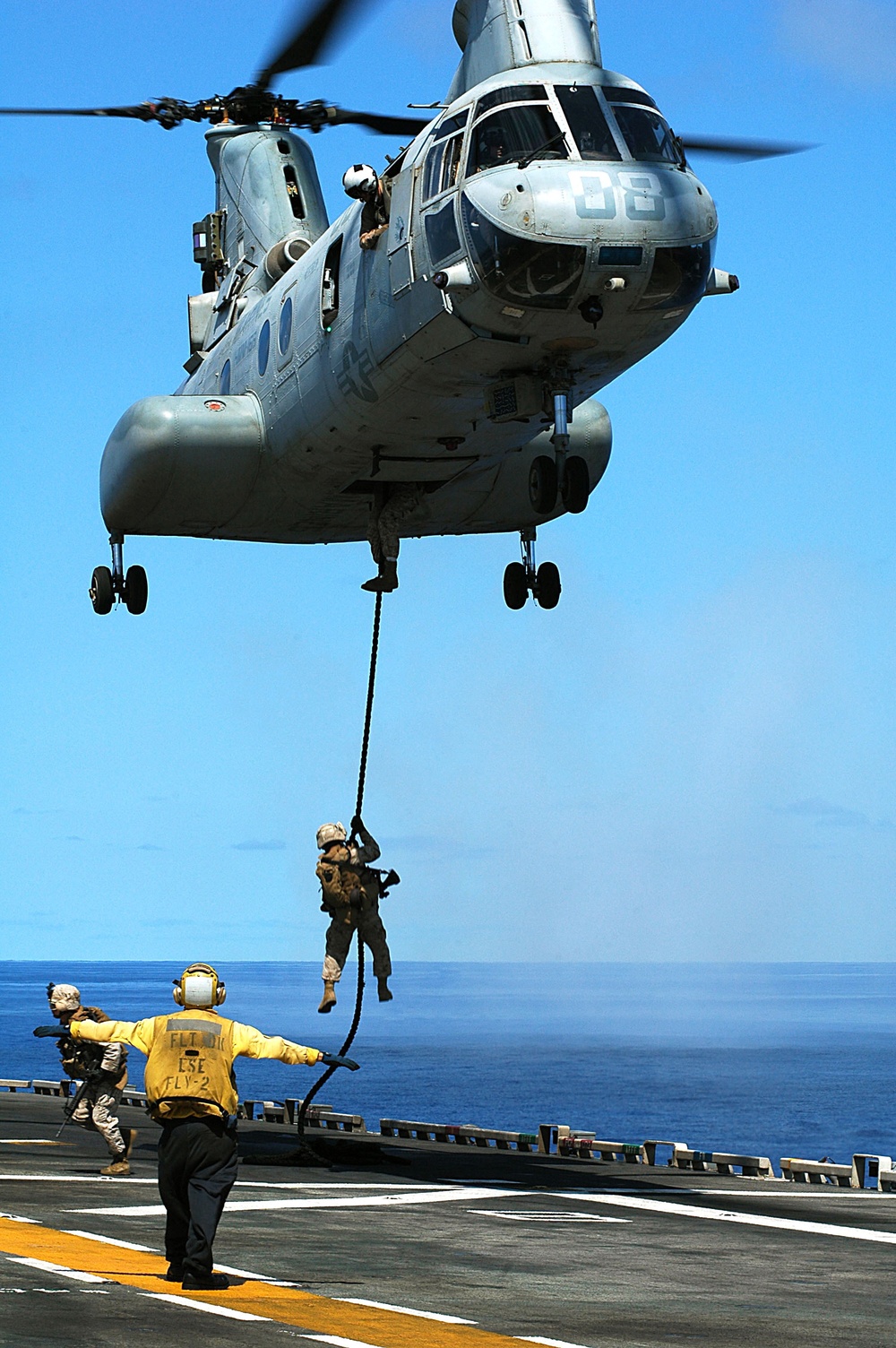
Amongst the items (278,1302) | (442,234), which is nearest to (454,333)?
(442,234)

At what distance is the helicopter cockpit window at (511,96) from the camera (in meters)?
15.9

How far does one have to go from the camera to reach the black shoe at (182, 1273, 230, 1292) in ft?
35.6

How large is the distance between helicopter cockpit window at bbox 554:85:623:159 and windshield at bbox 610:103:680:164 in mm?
175

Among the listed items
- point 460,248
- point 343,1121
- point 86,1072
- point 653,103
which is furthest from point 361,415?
point 343,1121

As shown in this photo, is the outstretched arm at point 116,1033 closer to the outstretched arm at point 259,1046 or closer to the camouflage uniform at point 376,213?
the outstretched arm at point 259,1046

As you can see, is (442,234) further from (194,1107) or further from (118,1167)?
(118,1167)

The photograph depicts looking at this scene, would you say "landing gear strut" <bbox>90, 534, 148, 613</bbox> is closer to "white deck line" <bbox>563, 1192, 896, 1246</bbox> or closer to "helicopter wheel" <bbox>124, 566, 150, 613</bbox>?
"helicopter wheel" <bbox>124, 566, 150, 613</bbox>

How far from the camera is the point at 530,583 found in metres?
21.6

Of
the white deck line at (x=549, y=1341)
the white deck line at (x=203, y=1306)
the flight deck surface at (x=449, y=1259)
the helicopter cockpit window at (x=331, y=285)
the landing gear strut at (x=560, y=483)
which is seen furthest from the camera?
the helicopter cockpit window at (x=331, y=285)

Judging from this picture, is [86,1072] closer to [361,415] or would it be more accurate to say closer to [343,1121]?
[361,415]

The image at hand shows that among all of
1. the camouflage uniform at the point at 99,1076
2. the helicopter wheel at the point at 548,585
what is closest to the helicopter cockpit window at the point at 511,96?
the helicopter wheel at the point at 548,585

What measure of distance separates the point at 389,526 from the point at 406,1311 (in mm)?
11442

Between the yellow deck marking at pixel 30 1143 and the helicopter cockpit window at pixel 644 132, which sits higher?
the helicopter cockpit window at pixel 644 132

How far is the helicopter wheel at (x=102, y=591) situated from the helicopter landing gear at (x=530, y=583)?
576cm
